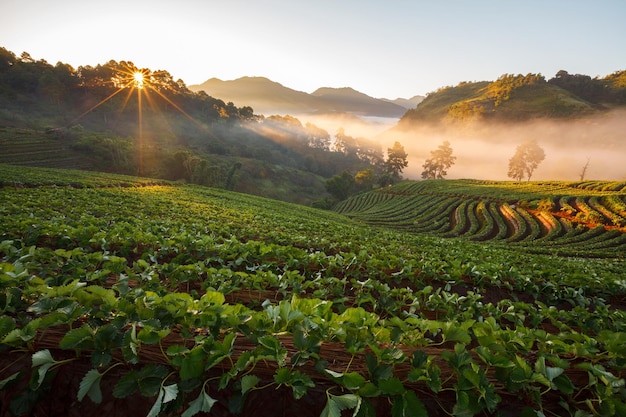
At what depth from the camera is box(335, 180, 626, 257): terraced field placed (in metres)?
36.2

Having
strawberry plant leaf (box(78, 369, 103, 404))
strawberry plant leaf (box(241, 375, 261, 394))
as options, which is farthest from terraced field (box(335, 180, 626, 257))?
strawberry plant leaf (box(78, 369, 103, 404))

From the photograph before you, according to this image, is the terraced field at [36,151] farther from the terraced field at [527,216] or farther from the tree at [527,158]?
the tree at [527,158]

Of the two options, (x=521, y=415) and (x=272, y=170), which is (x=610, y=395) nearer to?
(x=521, y=415)

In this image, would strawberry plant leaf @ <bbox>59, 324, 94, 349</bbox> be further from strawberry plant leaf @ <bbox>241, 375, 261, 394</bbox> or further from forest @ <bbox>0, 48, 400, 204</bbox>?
forest @ <bbox>0, 48, 400, 204</bbox>

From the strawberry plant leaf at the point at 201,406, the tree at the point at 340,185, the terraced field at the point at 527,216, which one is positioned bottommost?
the tree at the point at 340,185

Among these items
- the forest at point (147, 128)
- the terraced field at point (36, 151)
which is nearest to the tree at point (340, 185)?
the forest at point (147, 128)

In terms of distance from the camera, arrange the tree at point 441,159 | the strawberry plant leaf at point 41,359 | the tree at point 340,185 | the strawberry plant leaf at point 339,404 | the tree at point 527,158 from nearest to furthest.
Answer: the strawberry plant leaf at point 339,404 < the strawberry plant leaf at point 41,359 < the tree at point 340,185 < the tree at point 527,158 < the tree at point 441,159

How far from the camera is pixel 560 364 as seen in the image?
2.14 metres

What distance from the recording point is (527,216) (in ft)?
154

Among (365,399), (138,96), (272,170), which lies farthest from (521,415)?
(138,96)

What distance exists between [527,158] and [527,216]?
7432 cm

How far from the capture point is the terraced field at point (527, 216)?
3622 centimetres

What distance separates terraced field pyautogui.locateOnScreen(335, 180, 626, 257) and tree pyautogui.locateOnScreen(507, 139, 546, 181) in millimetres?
41841

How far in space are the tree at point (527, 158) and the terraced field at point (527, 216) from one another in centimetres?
4184
